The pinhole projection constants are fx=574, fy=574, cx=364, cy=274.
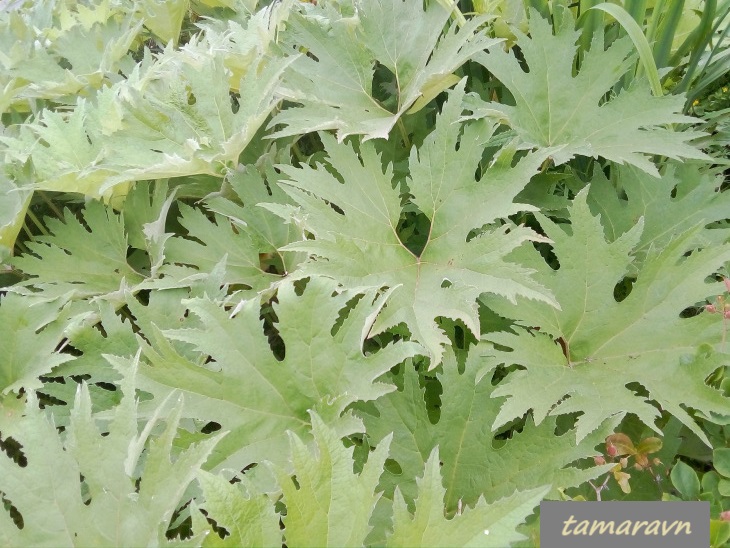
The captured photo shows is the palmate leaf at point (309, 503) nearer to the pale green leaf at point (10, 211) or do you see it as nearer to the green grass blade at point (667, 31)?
the pale green leaf at point (10, 211)

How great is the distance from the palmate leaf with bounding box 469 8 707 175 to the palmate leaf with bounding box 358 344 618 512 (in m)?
0.38

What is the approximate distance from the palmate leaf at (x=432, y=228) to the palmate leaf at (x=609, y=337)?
0.23 ft

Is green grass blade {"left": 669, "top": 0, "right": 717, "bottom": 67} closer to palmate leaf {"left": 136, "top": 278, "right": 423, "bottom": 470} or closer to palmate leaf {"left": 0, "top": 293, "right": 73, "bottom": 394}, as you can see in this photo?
palmate leaf {"left": 136, "top": 278, "right": 423, "bottom": 470}

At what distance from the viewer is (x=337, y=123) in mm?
912

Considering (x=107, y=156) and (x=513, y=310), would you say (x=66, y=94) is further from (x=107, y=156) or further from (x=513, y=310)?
(x=513, y=310)

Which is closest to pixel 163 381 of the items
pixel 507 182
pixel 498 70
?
pixel 507 182

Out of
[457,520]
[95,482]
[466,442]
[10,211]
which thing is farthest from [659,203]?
[10,211]

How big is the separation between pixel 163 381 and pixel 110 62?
0.86 meters

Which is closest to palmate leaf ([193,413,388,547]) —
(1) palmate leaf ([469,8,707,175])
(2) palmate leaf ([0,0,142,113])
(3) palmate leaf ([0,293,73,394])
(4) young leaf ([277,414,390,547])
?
(4) young leaf ([277,414,390,547])

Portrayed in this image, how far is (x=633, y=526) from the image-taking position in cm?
59

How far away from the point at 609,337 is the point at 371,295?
0.34m

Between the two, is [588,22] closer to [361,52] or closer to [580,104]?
[580,104]

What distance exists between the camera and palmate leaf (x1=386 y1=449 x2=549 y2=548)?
57cm

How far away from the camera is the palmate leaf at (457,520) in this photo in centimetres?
57
